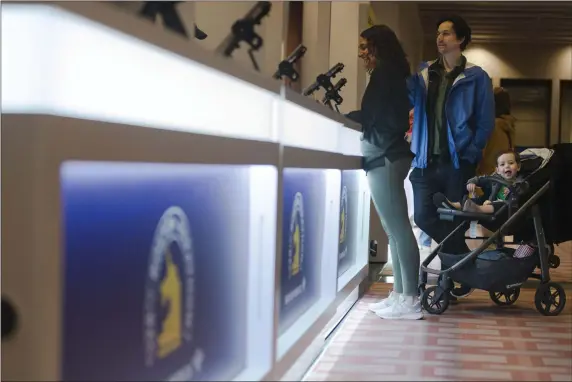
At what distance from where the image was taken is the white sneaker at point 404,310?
3283 mm

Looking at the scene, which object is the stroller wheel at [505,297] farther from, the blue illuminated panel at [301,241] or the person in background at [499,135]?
the blue illuminated panel at [301,241]

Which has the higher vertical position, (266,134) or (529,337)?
(266,134)

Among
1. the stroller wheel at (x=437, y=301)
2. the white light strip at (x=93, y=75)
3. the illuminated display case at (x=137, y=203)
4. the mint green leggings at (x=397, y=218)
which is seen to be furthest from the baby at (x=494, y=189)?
the white light strip at (x=93, y=75)

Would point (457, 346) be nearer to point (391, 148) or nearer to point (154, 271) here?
point (391, 148)

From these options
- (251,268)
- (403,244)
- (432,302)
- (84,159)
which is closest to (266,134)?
(251,268)

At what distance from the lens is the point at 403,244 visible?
3.31 metres

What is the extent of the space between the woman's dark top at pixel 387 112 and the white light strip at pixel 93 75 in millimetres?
1688

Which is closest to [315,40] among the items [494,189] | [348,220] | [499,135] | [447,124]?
[447,124]

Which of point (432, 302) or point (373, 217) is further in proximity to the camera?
point (373, 217)

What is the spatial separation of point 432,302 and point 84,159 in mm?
2615

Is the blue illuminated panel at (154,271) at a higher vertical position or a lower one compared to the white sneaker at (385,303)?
higher

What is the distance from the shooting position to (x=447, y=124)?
3.56m

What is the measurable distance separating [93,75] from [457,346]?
2034 millimetres

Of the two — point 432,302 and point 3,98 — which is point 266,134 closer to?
point 3,98
